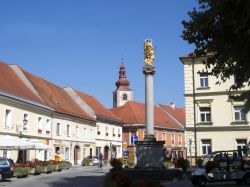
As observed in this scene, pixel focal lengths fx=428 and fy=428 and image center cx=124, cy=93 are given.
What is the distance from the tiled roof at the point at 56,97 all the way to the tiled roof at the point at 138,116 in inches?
625

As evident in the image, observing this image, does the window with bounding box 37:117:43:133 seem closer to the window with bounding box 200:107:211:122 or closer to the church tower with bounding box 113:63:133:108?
the window with bounding box 200:107:211:122

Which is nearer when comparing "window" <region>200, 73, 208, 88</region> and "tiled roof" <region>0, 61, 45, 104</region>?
"tiled roof" <region>0, 61, 45, 104</region>

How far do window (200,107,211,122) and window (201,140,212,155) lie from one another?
6.45 feet

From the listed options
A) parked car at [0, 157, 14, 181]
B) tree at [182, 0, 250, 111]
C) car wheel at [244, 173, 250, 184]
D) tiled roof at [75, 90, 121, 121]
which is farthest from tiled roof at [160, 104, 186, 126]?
tree at [182, 0, 250, 111]

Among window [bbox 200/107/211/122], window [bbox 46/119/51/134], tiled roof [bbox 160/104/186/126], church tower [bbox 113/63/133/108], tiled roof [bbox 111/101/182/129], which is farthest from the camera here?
church tower [bbox 113/63/133/108]

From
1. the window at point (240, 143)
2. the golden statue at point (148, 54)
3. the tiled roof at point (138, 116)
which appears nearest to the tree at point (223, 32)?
the golden statue at point (148, 54)

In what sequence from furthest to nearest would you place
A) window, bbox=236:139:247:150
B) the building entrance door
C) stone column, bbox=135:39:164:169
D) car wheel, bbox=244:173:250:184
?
1. the building entrance door
2. window, bbox=236:139:247:150
3. stone column, bbox=135:39:164:169
4. car wheel, bbox=244:173:250:184

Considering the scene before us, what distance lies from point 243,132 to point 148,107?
45.0 ft

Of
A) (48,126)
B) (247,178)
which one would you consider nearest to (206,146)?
(48,126)

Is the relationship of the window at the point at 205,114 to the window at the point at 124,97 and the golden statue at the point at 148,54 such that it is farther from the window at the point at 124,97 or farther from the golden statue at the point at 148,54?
the window at the point at 124,97

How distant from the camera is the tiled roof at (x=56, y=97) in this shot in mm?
47169

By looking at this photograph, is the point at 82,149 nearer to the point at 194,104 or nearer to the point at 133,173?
the point at 194,104

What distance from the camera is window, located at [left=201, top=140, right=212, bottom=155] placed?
3772cm

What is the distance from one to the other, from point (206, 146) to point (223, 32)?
2833cm
